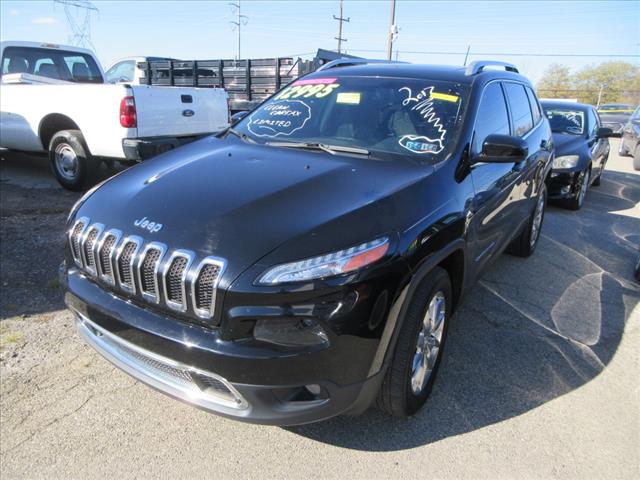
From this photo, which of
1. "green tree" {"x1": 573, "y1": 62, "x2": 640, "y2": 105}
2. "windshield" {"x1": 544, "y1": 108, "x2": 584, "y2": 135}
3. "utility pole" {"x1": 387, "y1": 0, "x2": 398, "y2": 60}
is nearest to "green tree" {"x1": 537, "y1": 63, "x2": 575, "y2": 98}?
"green tree" {"x1": 573, "y1": 62, "x2": 640, "y2": 105}

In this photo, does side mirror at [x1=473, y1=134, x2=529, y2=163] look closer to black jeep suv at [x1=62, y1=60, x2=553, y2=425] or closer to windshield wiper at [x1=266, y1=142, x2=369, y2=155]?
black jeep suv at [x1=62, y1=60, x2=553, y2=425]

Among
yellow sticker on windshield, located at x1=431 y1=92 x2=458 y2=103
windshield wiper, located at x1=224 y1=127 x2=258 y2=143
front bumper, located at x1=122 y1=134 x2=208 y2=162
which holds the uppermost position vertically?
yellow sticker on windshield, located at x1=431 y1=92 x2=458 y2=103

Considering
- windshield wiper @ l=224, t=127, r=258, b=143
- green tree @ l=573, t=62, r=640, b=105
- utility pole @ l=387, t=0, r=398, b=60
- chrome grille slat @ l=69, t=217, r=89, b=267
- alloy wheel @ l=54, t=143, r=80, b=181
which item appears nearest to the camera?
chrome grille slat @ l=69, t=217, r=89, b=267

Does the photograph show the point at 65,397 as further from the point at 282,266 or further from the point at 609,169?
the point at 609,169

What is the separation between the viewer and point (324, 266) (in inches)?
74.9

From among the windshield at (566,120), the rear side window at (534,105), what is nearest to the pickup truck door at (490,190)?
the rear side window at (534,105)

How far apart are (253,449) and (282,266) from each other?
101cm

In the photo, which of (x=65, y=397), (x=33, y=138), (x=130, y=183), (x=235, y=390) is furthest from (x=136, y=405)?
(x=33, y=138)

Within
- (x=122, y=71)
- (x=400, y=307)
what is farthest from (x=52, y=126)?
(x=122, y=71)

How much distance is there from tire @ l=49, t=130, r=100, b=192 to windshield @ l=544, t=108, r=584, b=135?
7.36 metres

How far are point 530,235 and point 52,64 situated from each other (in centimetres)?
761

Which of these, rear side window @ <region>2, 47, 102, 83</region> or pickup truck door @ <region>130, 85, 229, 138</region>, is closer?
pickup truck door @ <region>130, 85, 229, 138</region>

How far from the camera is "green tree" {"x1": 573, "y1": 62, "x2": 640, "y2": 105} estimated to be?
6575 centimetres

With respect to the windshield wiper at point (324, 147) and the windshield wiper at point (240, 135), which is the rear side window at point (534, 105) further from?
the windshield wiper at point (240, 135)
